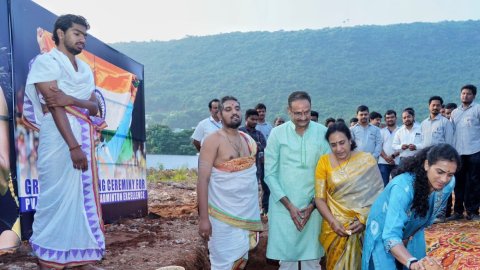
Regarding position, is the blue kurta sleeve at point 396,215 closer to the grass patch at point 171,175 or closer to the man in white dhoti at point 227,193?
the man in white dhoti at point 227,193

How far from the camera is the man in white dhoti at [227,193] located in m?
3.84

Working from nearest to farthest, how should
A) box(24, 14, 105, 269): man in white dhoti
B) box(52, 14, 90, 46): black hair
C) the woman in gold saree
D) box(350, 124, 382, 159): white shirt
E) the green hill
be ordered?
1. box(24, 14, 105, 269): man in white dhoti
2. box(52, 14, 90, 46): black hair
3. the woman in gold saree
4. box(350, 124, 382, 159): white shirt
5. the green hill

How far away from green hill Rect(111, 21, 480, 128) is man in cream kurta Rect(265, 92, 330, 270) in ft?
137

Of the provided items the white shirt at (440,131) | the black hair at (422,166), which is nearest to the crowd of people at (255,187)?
the black hair at (422,166)

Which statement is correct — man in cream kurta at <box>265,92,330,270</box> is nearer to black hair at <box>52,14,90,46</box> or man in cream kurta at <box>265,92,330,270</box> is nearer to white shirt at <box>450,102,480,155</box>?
black hair at <box>52,14,90,46</box>

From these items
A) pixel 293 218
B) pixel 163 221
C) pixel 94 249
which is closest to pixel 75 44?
pixel 94 249

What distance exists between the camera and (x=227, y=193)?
12.9 ft

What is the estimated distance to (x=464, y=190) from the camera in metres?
6.87

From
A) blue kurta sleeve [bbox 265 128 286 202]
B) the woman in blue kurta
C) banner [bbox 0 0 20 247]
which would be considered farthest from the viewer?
banner [bbox 0 0 20 247]

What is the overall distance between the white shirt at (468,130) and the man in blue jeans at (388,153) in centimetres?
125

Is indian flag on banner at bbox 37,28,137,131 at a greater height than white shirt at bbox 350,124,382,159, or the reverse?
indian flag on banner at bbox 37,28,137,131

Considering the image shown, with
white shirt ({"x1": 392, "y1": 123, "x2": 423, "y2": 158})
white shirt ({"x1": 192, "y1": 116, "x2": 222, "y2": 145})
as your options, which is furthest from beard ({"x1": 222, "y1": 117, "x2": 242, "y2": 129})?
white shirt ({"x1": 392, "y1": 123, "x2": 423, "y2": 158})

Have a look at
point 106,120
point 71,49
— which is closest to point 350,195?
point 71,49

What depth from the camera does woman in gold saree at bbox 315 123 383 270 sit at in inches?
150
